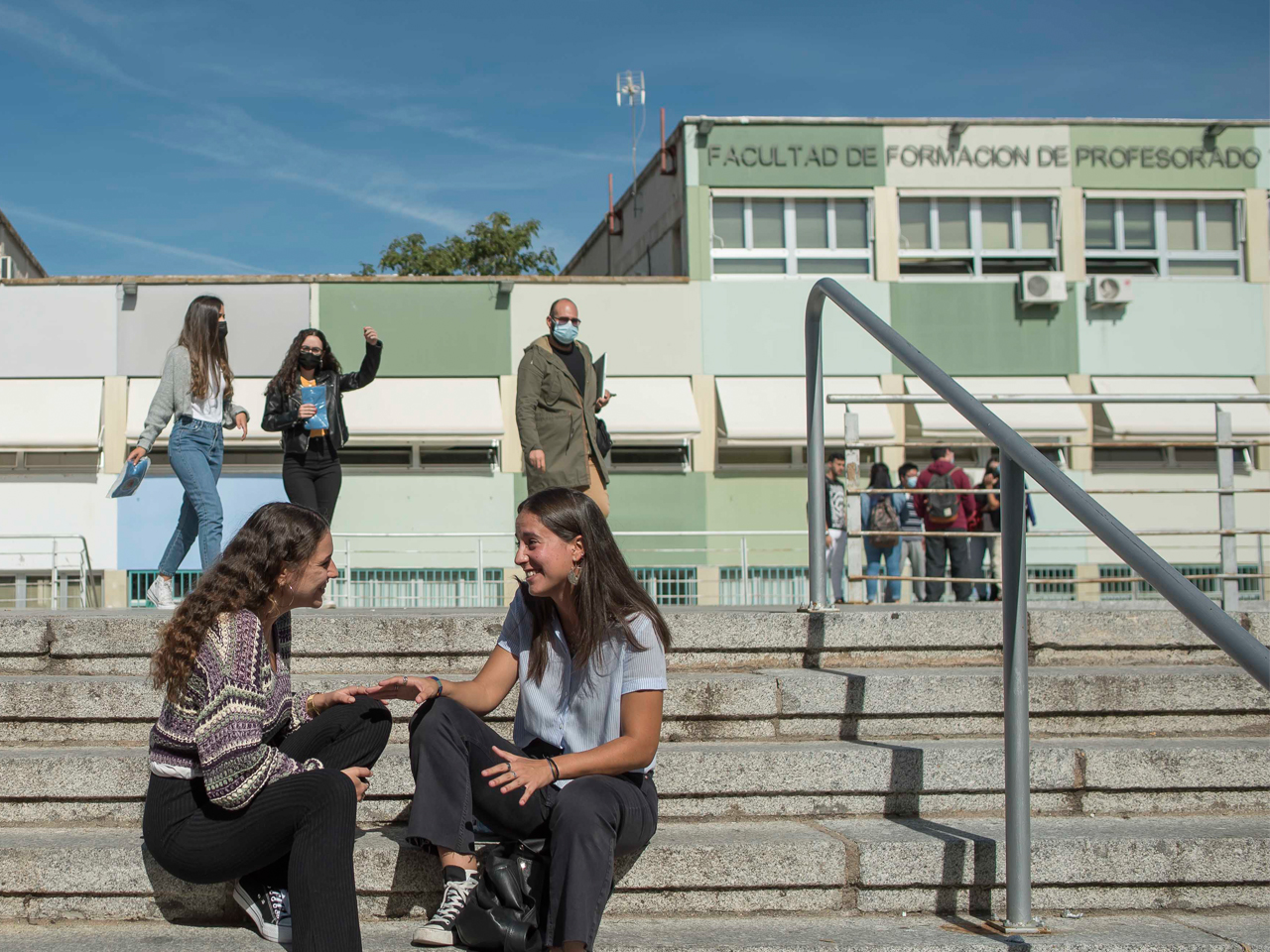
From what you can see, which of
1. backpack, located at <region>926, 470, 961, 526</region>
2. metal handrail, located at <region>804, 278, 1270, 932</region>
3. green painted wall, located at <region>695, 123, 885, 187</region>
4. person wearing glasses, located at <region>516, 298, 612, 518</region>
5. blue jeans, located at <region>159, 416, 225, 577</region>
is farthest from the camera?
green painted wall, located at <region>695, 123, 885, 187</region>

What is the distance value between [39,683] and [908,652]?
307 cm

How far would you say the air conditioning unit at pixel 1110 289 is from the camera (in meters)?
18.9

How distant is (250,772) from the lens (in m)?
2.95

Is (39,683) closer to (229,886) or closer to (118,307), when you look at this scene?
(229,886)

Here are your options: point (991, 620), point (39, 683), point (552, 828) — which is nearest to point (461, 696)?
point (552, 828)

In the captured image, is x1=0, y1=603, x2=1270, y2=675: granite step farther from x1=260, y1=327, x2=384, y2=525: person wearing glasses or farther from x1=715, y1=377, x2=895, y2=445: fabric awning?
x1=715, y1=377, x2=895, y2=445: fabric awning

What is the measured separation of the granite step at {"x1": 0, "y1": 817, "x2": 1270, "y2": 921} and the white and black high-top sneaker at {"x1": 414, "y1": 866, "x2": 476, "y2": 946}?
0.19 meters

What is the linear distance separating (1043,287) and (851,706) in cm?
1624

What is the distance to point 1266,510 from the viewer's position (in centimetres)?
1736

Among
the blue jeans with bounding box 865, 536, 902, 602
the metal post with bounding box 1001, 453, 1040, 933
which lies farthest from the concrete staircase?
the blue jeans with bounding box 865, 536, 902, 602

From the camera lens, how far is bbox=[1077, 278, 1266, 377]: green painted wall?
19.3 meters

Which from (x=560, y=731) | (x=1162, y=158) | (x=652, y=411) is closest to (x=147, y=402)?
(x=652, y=411)

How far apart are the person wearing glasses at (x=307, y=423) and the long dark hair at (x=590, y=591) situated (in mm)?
3091

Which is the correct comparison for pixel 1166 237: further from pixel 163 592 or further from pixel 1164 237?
pixel 163 592
